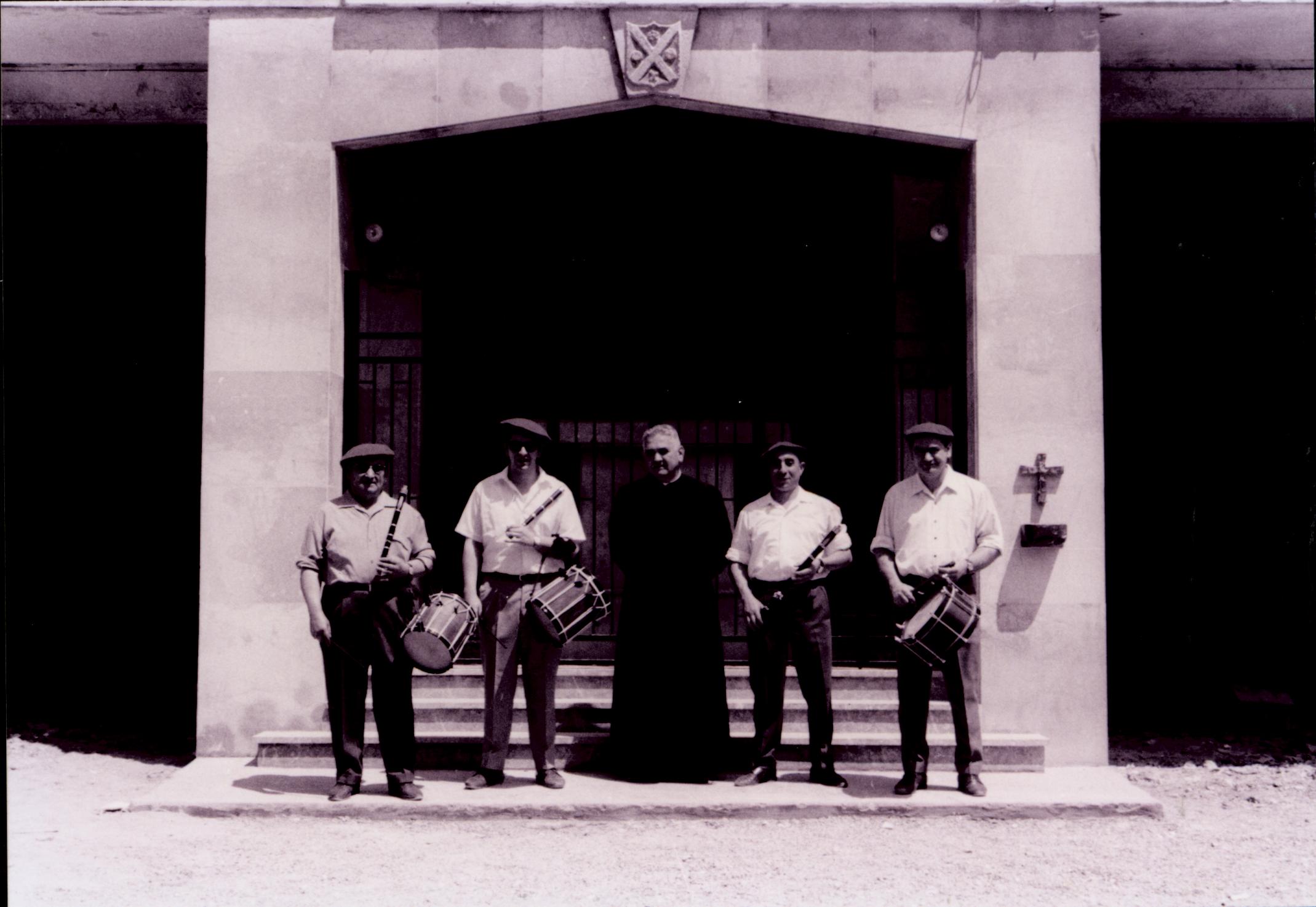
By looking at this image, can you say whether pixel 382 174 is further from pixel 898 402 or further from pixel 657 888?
pixel 657 888

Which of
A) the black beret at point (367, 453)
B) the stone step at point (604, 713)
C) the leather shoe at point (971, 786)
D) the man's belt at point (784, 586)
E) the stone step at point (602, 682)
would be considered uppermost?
the black beret at point (367, 453)

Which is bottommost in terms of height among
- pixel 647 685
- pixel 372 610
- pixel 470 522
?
pixel 647 685

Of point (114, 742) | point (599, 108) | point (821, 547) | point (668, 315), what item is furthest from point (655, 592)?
point (114, 742)

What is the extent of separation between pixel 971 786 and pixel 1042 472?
2.19m

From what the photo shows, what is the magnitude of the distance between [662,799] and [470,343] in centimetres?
443

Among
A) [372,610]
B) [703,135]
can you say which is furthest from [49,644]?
[703,135]

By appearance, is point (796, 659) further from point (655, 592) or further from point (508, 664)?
point (508, 664)

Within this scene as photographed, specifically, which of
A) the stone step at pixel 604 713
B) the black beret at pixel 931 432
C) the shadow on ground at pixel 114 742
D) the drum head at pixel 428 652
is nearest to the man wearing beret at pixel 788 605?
the black beret at pixel 931 432

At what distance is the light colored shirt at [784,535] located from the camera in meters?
7.61

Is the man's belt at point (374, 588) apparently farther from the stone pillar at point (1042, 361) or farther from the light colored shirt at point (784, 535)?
the stone pillar at point (1042, 361)

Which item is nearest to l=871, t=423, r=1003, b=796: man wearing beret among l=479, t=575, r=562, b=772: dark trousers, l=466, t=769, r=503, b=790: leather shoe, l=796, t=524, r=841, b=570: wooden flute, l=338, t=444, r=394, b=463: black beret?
l=796, t=524, r=841, b=570: wooden flute

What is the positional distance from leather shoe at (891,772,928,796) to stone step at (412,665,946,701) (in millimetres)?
1348

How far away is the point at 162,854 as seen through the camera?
638 cm

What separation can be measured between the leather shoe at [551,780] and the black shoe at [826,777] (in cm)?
144
